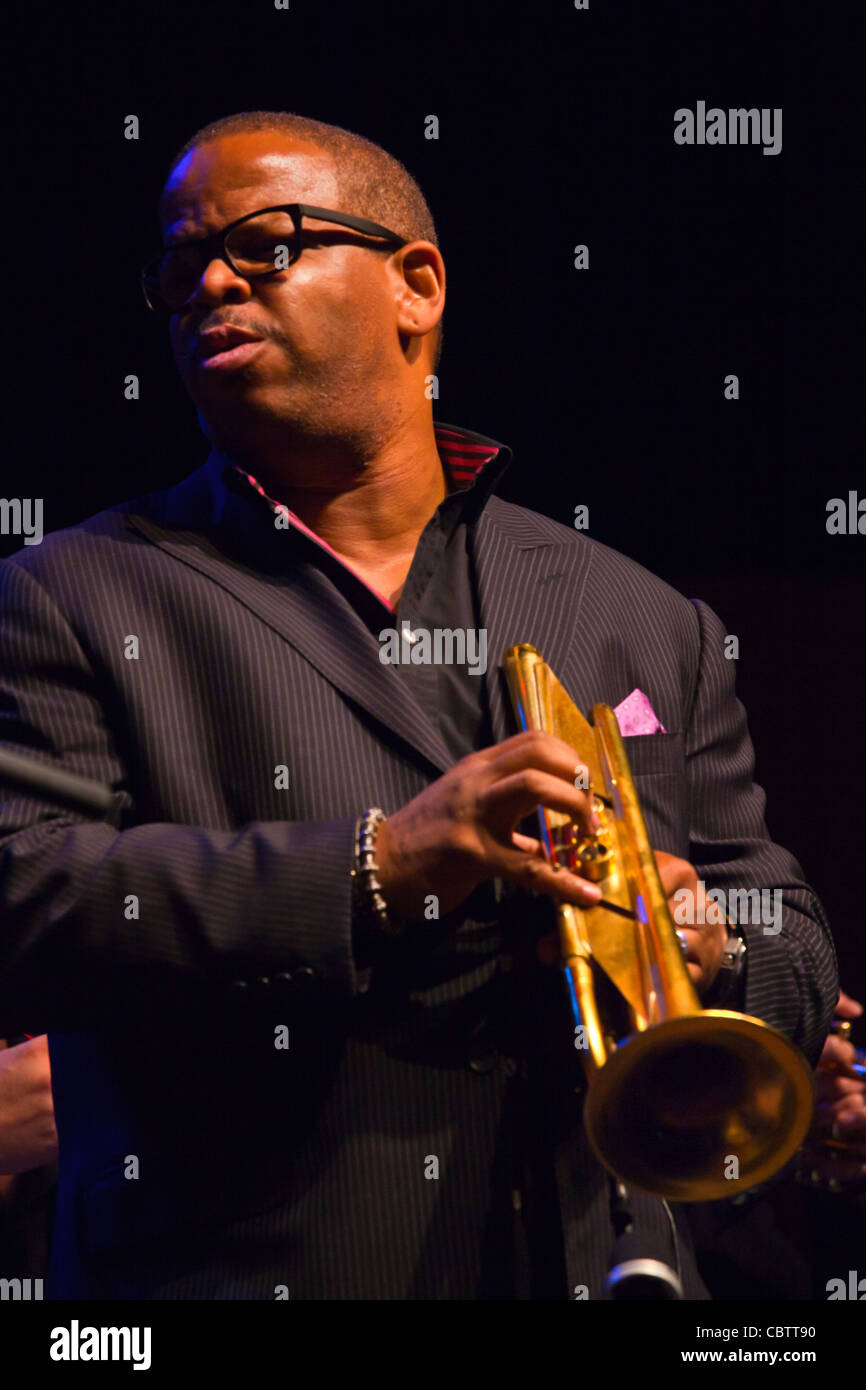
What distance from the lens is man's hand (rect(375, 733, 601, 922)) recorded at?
61.1 inches

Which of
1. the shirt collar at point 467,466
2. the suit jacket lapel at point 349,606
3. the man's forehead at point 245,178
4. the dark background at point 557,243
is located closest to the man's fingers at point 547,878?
the suit jacket lapel at point 349,606

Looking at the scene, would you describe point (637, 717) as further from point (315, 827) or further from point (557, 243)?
point (557, 243)

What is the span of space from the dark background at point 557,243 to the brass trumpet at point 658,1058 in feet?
6.80

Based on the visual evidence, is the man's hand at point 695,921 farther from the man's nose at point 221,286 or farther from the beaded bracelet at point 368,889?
the man's nose at point 221,286

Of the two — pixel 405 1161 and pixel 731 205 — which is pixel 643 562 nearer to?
pixel 731 205

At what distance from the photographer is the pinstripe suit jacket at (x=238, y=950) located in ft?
5.38

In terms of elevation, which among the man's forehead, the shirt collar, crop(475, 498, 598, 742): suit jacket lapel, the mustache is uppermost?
the man's forehead

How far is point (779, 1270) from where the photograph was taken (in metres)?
3.19

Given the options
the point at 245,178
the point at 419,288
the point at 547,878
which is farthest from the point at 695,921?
the point at 245,178

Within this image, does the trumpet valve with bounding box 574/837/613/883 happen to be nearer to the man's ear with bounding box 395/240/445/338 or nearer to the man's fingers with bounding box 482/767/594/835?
the man's fingers with bounding box 482/767/594/835

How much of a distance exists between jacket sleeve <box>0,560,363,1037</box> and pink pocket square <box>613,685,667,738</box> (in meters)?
0.57

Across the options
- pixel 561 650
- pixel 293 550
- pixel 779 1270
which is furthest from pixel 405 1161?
pixel 779 1270

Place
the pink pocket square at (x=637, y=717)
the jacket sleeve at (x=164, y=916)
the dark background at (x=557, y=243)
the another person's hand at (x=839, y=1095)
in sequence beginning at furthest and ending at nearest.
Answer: the dark background at (x=557, y=243) < the another person's hand at (x=839, y=1095) < the pink pocket square at (x=637, y=717) < the jacket sleeve at (x=164, y=916)

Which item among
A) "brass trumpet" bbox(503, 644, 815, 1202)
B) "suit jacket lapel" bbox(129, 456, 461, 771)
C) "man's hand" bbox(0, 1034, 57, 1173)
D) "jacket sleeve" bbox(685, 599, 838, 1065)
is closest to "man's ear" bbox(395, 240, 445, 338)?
"suit jacket lapel" bbox(129, 456, 461, 771)
